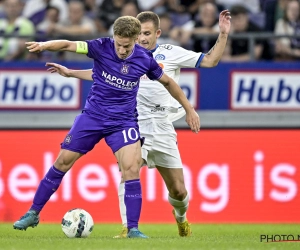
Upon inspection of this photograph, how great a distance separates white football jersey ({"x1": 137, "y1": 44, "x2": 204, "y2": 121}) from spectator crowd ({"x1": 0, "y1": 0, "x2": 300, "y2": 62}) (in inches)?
185

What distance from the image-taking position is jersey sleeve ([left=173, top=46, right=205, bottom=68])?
31.6ft

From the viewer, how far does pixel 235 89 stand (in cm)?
1419

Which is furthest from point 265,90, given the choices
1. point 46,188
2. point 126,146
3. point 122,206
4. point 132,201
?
point 46,188

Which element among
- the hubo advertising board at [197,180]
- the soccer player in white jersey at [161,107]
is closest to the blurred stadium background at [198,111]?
the hubo advertising board at [197,180]

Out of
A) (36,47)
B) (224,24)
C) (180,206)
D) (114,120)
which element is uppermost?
(224,24)

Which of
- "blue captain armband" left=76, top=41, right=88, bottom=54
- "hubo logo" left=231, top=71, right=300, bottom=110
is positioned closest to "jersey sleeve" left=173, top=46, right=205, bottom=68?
"blue captain armband" left=76, top=41, right=88, bottom=54

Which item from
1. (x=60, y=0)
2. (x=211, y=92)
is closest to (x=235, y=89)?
(x=211, y=92)

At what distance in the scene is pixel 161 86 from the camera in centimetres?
972

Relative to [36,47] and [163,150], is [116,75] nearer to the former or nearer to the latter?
[36,47]

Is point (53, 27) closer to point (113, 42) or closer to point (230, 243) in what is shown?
point (113, 42)

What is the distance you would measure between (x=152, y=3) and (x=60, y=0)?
1.76 metres

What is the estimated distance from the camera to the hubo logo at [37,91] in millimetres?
14148

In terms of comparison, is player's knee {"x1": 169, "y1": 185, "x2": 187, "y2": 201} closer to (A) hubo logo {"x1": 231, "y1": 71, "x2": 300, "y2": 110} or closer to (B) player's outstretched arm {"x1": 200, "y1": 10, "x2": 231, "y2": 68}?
(B) player's outstretched arm {"x1": 200, "y1": 10, "x2": 231, "y2": 68}

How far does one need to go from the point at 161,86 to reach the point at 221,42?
0.86m
